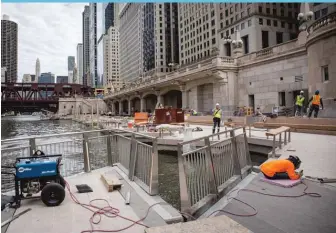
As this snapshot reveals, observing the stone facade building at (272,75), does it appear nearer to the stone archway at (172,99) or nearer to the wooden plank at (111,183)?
the wooden plank at (111,183)

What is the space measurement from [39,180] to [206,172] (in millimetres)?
3319

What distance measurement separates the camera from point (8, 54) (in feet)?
16.0

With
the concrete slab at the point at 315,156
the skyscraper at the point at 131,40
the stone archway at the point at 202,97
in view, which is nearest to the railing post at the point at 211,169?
the concrete slab at the point at 315,156

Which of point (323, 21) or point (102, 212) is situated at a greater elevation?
point (323, 21)

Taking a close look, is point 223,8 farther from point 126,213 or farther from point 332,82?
point 126,213

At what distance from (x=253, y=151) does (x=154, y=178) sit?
366 inches

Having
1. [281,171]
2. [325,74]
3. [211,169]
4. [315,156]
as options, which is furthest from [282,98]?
[211,169]

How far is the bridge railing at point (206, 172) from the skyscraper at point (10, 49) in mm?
3573

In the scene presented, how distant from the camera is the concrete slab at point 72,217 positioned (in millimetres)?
3982

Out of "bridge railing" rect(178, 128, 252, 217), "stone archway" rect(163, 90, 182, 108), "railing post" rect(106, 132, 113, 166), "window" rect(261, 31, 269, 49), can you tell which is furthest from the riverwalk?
"window" rect(261, 31, 269, 49)

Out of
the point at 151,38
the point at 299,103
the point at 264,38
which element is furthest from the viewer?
the point at 151,38

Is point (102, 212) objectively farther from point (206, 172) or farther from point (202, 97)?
point (202, 97)

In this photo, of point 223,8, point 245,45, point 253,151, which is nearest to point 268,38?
point 245,45

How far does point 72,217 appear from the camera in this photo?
441 cm
